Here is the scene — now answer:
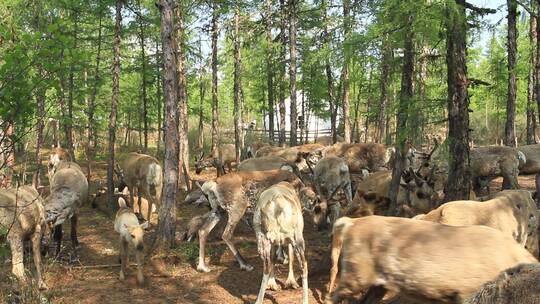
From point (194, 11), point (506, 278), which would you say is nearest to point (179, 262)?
point (506, 278)

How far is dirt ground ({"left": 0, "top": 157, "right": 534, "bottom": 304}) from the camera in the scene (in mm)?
8047

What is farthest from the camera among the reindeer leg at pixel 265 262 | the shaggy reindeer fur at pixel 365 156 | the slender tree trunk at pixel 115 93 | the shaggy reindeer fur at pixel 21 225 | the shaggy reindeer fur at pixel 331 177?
the shaggy reindeer fur at pixel 365 156

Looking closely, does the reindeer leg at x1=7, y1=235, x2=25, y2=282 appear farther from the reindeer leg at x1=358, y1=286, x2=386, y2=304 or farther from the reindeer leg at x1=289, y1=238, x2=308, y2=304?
the reindeer leg at x1=358, y1=286, x2=386, y2=304

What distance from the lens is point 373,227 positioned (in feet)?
20.2

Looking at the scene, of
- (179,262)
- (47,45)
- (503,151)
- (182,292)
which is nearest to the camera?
(47,45)

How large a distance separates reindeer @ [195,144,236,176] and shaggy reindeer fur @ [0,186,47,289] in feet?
46.6

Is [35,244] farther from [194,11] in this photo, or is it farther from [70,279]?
[194,11]

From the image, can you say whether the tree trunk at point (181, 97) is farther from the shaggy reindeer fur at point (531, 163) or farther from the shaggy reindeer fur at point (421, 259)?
the shaggy reindeer fur at point (421, 259)

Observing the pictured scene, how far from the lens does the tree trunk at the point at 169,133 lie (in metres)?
10.4

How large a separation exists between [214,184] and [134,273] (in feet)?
8.43

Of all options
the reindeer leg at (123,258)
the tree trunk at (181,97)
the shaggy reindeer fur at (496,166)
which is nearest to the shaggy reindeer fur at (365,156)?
the shaggy reindeer fur at (496,166)

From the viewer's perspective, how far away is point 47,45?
4.43 m

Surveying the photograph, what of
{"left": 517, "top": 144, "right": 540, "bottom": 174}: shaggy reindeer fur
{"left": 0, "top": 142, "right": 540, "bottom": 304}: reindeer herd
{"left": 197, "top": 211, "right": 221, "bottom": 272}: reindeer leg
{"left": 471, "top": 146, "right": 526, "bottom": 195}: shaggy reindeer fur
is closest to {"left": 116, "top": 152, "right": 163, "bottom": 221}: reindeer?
{"left": 0, "top": 142, "right": 540, "bottom": 304}: reindeer herd

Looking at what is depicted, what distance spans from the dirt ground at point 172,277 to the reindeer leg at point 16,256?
192 mm
